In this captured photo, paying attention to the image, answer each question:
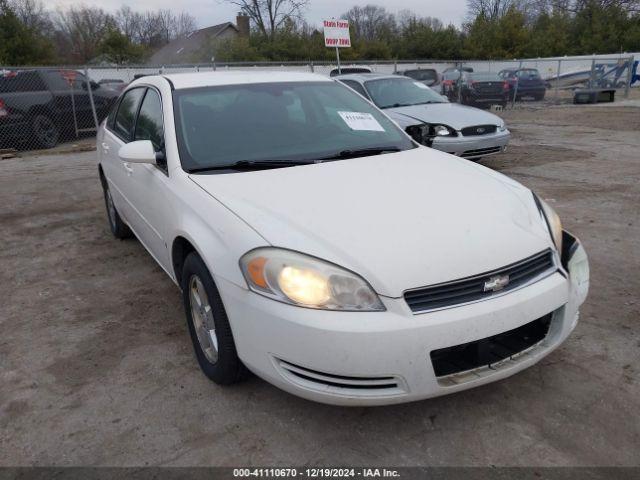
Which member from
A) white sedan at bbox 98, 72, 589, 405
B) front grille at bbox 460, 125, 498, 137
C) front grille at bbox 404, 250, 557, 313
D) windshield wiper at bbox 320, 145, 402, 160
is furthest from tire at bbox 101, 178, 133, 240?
front grille at bbox 460, 125, 498, 137

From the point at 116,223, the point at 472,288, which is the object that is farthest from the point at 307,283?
the point at 116,223

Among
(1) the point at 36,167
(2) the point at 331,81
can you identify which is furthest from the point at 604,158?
(1) the point at 36,167

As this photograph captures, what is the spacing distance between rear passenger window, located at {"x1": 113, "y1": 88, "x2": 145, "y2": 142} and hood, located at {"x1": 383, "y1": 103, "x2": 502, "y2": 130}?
4.35 meters

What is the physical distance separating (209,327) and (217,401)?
0.37 meters

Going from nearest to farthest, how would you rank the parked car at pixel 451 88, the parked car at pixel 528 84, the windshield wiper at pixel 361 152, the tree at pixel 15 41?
the windshield wiper at pixel 361 152 → the parked car at pixel 451 88 → the parked car at pixel 528 84 → the tree at pixel 15 41

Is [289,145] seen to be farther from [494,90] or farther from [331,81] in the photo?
[494,90]

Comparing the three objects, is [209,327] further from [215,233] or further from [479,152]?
[479,152]

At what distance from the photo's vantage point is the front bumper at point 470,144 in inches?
299

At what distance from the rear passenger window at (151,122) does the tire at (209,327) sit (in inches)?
38.4

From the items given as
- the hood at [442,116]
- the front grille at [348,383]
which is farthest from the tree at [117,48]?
the front grille at [348,383]

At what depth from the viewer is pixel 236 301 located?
2229 mm

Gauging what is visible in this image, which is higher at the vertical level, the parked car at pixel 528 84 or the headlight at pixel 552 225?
the headlight at pixel 552 225

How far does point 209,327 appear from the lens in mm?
2646

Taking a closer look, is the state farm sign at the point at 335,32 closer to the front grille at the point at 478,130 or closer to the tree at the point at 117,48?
the front grille at the point at 478,130
